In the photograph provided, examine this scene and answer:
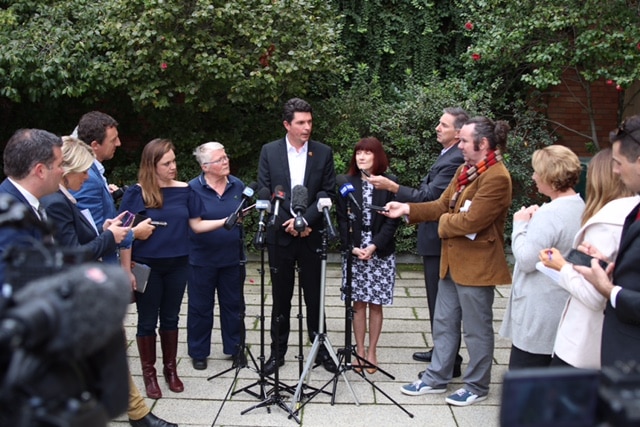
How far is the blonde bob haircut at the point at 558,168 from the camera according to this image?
365 cm

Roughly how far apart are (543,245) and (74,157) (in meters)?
2.67

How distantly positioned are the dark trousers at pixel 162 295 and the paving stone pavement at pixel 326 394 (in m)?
0.49

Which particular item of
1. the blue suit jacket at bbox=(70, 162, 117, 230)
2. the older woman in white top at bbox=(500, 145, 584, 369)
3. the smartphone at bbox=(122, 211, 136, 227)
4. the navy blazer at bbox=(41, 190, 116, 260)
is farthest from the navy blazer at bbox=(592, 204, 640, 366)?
the blue suit jacket at bbox=(70, 162, 117, 230)

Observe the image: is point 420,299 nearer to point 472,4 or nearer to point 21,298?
point 472,4

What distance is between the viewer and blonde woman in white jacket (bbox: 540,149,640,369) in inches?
120

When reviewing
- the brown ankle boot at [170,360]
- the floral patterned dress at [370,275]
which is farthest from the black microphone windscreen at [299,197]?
the brown ankle boot at [170,360]

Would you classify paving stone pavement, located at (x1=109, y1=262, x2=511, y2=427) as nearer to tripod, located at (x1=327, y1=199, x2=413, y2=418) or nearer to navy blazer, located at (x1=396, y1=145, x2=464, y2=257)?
tripod, located at (x1=327, y1=199, x2=413, y2=418)

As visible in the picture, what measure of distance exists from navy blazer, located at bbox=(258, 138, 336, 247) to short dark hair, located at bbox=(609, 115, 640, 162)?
2420 mm

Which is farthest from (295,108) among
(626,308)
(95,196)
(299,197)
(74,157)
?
(626,308)

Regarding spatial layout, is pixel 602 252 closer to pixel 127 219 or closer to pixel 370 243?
pixel 370 243

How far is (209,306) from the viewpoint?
5195 mm

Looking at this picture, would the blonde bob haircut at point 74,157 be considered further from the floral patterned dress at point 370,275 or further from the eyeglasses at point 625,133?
the eyeglasses at point 625,133

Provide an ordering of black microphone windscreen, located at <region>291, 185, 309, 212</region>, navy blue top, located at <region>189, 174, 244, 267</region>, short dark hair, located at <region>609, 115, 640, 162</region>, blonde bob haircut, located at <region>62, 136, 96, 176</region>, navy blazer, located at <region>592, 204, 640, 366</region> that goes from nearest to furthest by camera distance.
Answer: navy blazer, located at <region>592, 204, 640, 366</region> → short dark hair, located at <region>609, 115, 640, 162</region> → blonde bob haircut, located at <region>62, 136, 96, 176</region> → black microphone windscreen, located at <region>291, 185, 309, 212</region> → navy blue top, located at <region>189, 174, 244, 267</region>

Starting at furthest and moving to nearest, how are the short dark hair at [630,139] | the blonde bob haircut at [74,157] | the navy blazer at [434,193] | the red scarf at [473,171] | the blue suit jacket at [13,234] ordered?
the navy blazer at [434,193] < the red scarf at [473,171] < the blonde bob haircut at [74,157] < the short dark hair at [630,139] < the blue suit jacket at [13,234]
